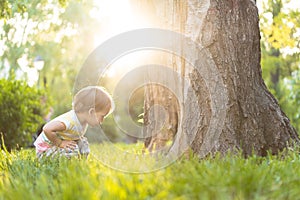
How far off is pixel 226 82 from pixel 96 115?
1.37 metres

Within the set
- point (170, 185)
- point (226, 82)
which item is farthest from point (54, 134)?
point (170, 185)

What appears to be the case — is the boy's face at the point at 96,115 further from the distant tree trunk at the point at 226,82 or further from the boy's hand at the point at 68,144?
the distant tree trunk at the point at 226,82

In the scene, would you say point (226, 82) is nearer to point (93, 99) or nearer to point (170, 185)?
point (93, 99)

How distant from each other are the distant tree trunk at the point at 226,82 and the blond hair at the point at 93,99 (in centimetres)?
54

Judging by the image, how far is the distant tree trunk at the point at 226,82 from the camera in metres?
3.43

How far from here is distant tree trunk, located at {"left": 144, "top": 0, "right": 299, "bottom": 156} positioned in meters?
3.43

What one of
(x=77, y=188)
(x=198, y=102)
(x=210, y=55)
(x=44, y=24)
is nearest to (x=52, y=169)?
(x=77, y=188)

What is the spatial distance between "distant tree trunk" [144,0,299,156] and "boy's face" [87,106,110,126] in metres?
0.58

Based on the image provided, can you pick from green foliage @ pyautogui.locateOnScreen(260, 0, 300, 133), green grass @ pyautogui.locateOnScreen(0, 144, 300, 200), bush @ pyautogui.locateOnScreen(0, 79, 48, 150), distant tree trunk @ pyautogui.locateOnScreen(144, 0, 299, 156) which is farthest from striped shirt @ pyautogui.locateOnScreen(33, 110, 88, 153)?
green foliage @ pyautogui.locateOnScreen(260, 0, 300, 133)

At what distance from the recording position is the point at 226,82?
346cm

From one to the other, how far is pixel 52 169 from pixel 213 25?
5.35ft

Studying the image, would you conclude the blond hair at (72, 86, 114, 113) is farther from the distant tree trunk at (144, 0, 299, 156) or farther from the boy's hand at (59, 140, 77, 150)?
the distant tree trunk at (144, 0, 299, 156)

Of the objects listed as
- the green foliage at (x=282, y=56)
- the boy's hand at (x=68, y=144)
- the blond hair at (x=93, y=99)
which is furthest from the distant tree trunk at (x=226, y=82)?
the green foliage at (x=282, y=56)

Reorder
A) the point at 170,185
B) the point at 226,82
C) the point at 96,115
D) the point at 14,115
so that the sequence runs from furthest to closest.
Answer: the point at 14,115 < the point at 96,115 < the point at 226,82 < the point at 170,185
